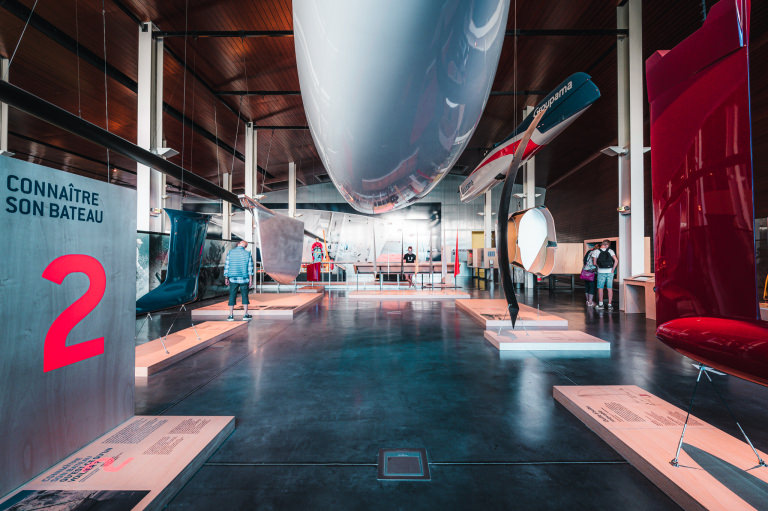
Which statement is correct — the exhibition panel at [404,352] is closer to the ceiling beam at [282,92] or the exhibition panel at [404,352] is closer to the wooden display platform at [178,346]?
the wooden display platform at [178,346]

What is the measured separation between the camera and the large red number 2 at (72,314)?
4.26ft

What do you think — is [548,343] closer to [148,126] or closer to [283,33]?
[283,33]

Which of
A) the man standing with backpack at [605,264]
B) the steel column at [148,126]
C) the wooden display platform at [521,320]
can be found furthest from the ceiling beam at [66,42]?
the man standing with backpack at [605,264]

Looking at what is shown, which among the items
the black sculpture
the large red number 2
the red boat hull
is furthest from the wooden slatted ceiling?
the red boat hull

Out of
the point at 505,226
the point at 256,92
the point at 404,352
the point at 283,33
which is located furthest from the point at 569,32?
the point at 256,92

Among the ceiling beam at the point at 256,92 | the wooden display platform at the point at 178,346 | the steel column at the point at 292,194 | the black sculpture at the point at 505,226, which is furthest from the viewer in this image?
the steel column at the point at 292,194

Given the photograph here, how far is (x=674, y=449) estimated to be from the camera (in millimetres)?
1477

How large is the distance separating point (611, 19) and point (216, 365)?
887 centimetres

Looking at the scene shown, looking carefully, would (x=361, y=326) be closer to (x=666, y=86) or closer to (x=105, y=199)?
(x=105, y=199)

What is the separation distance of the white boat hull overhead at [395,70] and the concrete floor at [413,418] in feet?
4.55

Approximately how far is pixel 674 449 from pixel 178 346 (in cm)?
392

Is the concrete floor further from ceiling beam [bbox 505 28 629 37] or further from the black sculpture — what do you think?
ceiling beam [bbox 505 28 629 37]

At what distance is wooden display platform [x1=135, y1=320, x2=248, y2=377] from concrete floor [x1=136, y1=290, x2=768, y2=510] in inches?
3.7

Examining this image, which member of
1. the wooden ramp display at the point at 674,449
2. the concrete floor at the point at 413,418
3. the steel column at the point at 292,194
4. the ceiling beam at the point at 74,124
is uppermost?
the steel column at the point at 292,194
